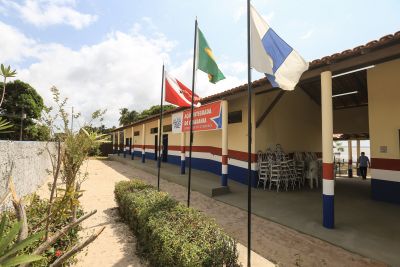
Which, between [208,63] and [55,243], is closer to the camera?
[55,243]

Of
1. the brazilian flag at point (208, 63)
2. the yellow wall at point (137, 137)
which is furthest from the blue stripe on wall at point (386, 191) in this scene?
the yellow wall at point (137, 137)

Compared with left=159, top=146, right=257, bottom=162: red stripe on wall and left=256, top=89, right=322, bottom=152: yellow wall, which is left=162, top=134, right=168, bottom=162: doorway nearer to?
left=159, top=146, right=257, bottom=162: red stripe on wall

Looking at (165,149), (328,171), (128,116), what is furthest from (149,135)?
(128,116)

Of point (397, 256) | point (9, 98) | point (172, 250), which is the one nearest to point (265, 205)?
point (397, 256)

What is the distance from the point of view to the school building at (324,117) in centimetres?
523

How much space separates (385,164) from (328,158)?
3.16 m

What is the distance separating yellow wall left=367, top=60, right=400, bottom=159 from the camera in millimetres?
6886

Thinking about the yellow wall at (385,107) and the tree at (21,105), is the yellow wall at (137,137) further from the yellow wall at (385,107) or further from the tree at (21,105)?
the yellow wall at (385,107)

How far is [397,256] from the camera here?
3891 millimetres

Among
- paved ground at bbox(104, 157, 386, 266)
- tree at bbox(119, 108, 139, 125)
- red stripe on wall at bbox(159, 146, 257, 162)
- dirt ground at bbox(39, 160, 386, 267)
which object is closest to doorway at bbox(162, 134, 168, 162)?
red stripe on wall at bbox(159, 146, 257, 162)

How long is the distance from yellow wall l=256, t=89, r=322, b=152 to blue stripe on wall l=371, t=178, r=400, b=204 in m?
3.66

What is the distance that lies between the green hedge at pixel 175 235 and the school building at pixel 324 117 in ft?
10.3

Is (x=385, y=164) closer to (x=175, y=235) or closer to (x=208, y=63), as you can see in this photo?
(x=208, y=63)

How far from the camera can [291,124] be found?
35.6 ft
